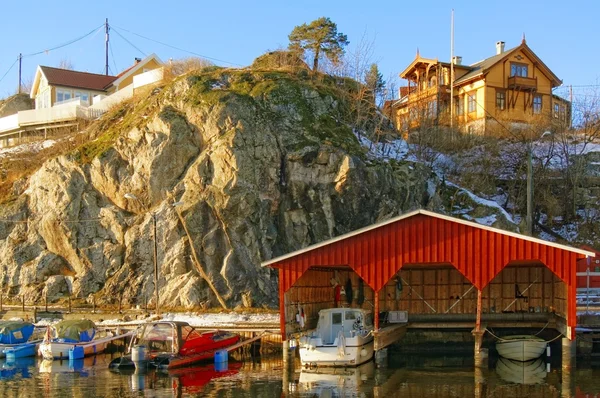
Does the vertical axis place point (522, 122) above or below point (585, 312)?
above

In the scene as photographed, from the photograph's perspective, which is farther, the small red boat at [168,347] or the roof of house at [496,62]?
the roof of house at [496,62]

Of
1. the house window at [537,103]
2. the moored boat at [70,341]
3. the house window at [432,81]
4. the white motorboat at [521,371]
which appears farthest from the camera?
the house window at [432,81]

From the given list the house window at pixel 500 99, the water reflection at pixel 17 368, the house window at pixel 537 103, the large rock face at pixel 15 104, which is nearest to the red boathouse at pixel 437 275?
the water reflection at pixel 17 368

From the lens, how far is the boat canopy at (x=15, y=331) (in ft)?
113

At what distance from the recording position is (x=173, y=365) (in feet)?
96.6

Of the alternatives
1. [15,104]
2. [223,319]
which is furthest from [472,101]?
[15,104]

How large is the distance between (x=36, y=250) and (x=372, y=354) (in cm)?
2663

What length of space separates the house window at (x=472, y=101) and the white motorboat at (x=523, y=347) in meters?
35.6

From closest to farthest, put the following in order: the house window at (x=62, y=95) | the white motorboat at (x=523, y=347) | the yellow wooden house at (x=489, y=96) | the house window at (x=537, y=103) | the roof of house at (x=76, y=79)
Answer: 1. the white motorboat at (x=523, y=347)
2. the yellow wooden house at (x=489, y=96)
3. the house window at (x=537, y=103)
4. the house window at (x=62, y=95)
5. the roof of house at (x=76, y=79)

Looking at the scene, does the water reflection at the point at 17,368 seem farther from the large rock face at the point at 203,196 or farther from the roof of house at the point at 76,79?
the roof of house at the point at 76,79

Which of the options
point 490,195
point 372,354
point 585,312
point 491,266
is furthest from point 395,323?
point 490,195

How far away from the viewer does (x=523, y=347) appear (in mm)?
30062

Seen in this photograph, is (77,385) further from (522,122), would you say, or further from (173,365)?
(522,122)

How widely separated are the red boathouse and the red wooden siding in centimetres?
4
